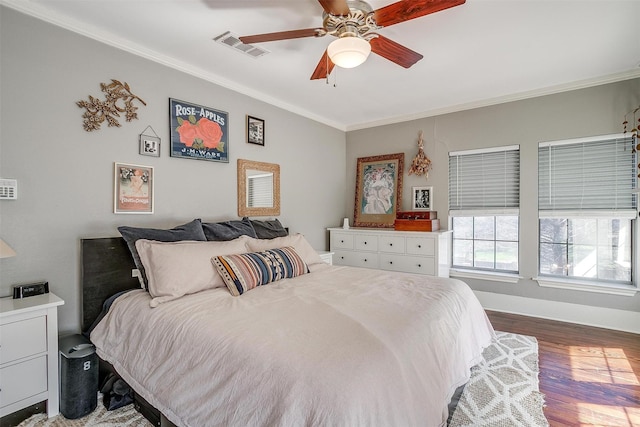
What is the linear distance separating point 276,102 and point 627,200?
3821 millimetres

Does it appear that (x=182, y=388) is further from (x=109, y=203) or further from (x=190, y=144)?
(x=190, y=144)

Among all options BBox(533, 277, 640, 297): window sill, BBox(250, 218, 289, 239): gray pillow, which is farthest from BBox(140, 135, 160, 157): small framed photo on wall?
BBox(533, 277, 640, 297): window sill

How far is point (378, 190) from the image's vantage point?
4535 mm

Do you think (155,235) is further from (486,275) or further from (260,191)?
(486,275)

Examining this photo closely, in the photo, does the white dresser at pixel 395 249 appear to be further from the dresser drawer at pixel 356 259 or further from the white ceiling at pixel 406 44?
the white ceiling at pixel 406 44

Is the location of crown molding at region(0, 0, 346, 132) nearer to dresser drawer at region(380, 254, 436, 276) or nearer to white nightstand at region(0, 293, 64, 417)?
white nightstand at region(0, 293, 64, 417)

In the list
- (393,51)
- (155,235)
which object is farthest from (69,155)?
(393,51)

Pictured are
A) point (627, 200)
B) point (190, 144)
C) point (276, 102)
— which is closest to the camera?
point (190, 144)

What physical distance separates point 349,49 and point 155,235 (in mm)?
1817

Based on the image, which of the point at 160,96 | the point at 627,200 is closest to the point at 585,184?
the point at 627,200

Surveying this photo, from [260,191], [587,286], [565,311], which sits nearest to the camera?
[587,286]

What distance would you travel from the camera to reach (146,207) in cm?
254

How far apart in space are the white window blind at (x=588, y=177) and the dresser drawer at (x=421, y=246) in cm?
125

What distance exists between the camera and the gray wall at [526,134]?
10.2ft
